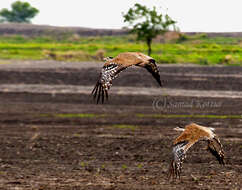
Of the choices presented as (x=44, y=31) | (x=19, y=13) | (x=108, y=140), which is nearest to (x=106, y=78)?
(x=108, y=140)

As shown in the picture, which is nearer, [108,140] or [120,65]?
[120,65]

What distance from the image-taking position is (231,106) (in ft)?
85.1

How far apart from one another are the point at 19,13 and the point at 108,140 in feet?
459

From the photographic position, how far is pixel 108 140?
58.2 ft

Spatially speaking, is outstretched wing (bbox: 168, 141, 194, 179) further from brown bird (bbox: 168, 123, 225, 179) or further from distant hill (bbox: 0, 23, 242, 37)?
distant hill (bbox: 0, 23, 242, 37)

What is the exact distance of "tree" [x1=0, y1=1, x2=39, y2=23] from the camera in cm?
15012

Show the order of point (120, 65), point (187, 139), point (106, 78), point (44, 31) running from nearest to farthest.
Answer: point (120, 65) → point (106, 78) → point (187, 139) → point (44, 31)

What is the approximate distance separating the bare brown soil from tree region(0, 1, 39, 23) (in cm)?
11893

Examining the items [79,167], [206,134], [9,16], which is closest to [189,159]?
[79,167]

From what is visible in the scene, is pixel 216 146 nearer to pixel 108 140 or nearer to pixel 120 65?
pixel 120 65

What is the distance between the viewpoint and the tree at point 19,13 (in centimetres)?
15012

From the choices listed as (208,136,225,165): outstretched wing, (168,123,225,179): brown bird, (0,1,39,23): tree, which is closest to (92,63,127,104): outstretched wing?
(168,123,225,179): brown bird

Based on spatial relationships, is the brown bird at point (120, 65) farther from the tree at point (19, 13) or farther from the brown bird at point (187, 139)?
the tree at point (19, 13)

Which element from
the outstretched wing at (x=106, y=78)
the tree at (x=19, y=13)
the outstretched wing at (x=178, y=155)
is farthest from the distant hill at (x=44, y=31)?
the outstretched wing at (x=106, y=78)
